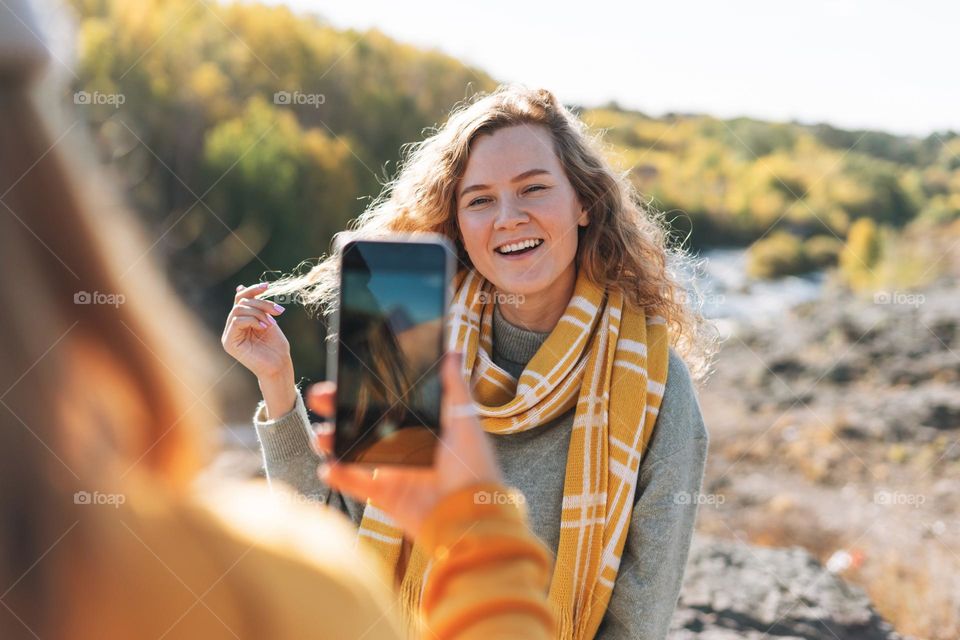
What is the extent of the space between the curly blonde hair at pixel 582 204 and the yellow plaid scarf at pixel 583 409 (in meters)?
0.09

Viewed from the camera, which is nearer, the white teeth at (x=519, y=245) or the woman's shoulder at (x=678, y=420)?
the woman's shoulder at (x=678, y=420)

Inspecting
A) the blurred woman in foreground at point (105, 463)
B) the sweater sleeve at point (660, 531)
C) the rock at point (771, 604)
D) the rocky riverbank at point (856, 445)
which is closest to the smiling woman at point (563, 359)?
the sweater sleeve at point (660, 531)

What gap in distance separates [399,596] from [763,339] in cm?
523

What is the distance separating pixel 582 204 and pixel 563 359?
0.48 meters

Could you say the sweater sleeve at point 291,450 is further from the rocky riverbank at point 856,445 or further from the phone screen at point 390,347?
the rocky riverbank at point 856,445

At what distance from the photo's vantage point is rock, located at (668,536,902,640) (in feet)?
9.52

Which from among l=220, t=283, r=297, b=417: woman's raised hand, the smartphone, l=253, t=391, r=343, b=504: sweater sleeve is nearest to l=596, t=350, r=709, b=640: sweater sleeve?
l=253, t=391, r=343, b=504: sweater sleeve

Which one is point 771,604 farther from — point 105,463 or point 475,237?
point 105,463

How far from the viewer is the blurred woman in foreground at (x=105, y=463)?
22.2 inches

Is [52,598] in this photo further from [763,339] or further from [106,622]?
[763,339]

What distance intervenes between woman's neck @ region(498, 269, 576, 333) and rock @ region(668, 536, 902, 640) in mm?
1226

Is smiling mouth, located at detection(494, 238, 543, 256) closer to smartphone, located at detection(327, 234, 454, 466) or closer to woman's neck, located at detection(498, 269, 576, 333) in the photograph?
woman's neck, located at detection(498, 269, 576, 333)

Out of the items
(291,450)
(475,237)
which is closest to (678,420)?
(475,237)

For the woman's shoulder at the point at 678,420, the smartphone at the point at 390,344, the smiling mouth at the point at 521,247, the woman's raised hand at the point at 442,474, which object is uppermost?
the smiling mouth at the point at 521,247
